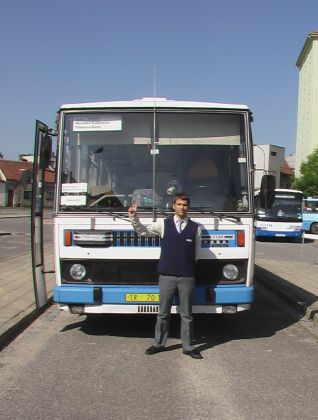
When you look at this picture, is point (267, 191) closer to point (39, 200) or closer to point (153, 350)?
point (153, 350)

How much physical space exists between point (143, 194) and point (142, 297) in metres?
1.25

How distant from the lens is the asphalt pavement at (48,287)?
766 centimetres

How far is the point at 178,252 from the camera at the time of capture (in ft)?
20.0

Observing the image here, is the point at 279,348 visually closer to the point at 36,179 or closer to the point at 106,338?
the point at 106,338

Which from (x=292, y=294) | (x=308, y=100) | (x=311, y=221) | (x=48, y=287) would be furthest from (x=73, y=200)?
(x=308, y=100)

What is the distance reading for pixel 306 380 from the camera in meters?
5.41

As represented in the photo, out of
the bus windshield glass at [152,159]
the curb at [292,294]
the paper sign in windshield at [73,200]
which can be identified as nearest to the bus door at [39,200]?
the bus windshield glass at [152,159]

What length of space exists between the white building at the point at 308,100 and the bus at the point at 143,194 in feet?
229

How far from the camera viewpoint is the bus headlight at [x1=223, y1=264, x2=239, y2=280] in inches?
260

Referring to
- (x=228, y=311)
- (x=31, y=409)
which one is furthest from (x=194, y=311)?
(x=31, y=409)

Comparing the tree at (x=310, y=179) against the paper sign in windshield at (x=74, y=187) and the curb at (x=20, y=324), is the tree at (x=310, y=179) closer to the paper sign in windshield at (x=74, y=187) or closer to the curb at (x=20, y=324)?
the curb at (x=20, y=324)

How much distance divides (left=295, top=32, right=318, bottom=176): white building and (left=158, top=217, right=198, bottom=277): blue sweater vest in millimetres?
70734

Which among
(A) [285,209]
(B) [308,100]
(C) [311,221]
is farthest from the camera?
(B) [308,100]

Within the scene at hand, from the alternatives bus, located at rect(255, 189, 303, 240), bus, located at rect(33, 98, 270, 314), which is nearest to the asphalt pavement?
bus, located at rect(33, 98, 270, 314)
